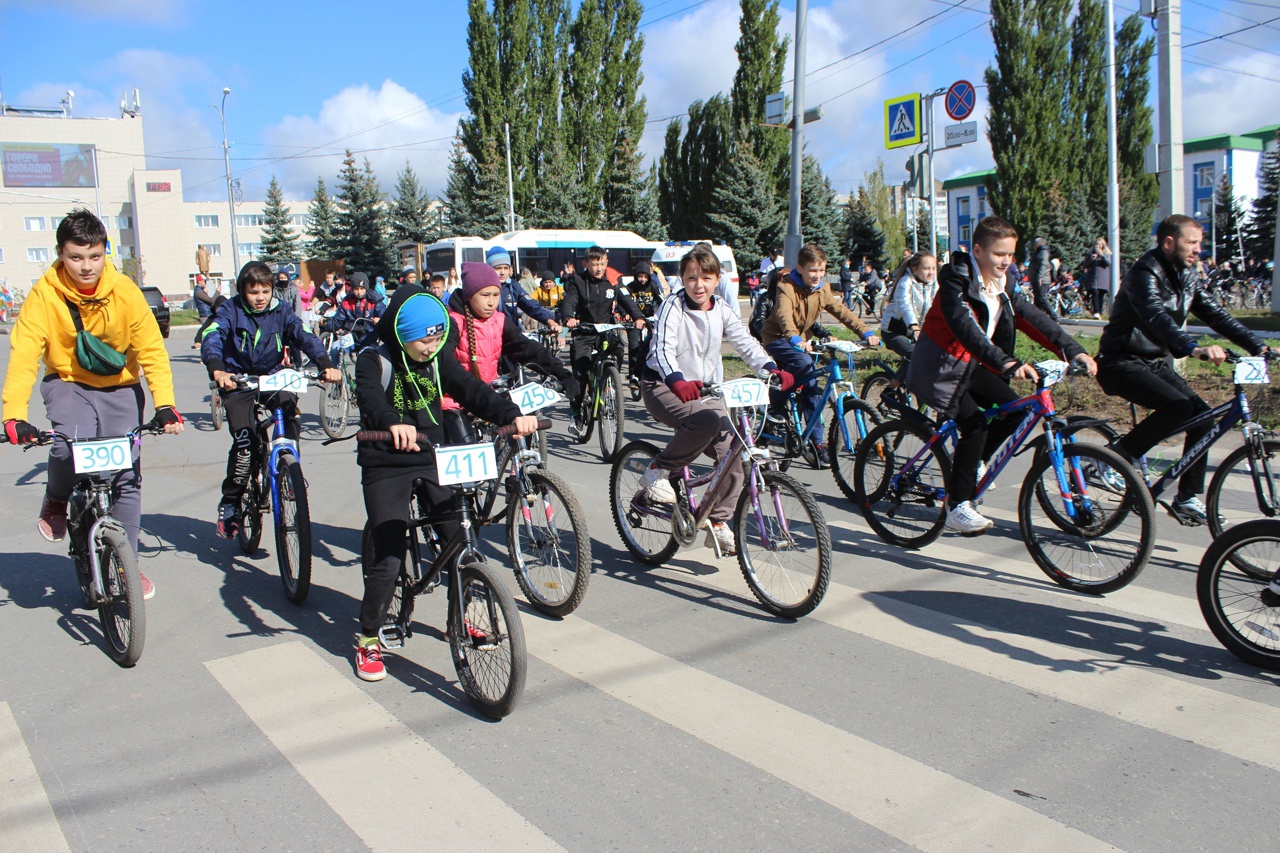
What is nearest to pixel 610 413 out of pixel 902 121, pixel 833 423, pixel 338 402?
pixel 833 423

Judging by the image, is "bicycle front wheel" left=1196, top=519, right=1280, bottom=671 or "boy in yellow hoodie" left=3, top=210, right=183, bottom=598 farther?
"boy in yellow hoodie" left=3, top=210, right=183, bottom=598

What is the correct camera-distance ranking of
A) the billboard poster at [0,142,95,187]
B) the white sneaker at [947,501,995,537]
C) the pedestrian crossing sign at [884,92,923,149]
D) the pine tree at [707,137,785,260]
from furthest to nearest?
the billboard poster at [0,142,95,187], the pine tree at [707,137,785,260], the pedestrian crossing sign at [884,92,923,149], the white sneaker at [947,501,995,537]

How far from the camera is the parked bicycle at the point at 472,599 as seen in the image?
12.7 feet

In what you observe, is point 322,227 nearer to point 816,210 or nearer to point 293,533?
point 816,210

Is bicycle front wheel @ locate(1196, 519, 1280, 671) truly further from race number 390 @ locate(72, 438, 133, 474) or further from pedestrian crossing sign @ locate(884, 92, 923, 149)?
pedestrian crossing sign @ locate(884, 92, 923, 149)

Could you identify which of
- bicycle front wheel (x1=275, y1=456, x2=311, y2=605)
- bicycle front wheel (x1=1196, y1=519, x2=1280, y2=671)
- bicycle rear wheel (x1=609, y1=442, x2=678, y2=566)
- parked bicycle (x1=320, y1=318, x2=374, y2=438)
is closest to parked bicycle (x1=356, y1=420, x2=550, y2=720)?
bicycle front wheel (x1=275, y1=456, x2=311, y2=605)

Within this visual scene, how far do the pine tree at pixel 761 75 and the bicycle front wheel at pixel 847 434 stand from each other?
4096cm

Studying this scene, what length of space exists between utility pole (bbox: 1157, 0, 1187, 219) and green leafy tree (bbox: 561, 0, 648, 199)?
42236 millimetres

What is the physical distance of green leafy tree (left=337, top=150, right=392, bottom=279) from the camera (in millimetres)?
52656

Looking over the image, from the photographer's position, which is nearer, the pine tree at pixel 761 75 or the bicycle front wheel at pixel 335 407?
the bicycle front wheel at pixel 335 407

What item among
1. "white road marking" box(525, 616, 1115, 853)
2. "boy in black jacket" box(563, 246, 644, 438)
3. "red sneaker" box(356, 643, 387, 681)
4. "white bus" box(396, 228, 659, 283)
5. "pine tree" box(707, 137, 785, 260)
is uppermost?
"pine tree" box(707, 137, 785, 260)

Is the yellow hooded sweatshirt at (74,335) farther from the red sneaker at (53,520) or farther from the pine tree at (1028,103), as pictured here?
the pine tree at (1028,103)

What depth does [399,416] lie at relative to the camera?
426 cm

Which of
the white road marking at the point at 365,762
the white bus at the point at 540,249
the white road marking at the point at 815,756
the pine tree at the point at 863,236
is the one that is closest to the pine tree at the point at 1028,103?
the pine tree at the point at 863,236
